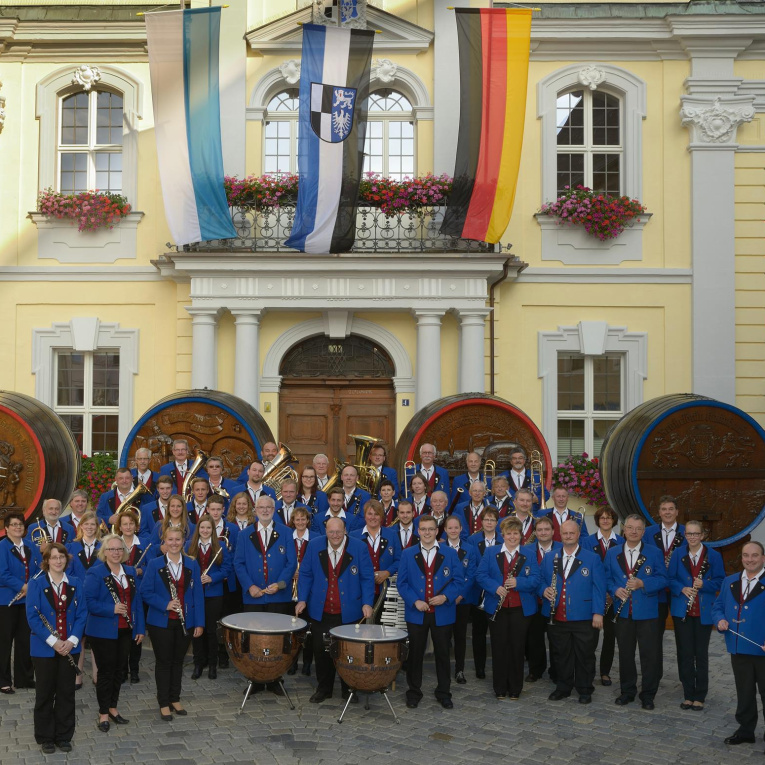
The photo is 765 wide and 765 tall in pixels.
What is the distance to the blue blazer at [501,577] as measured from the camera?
7902mm

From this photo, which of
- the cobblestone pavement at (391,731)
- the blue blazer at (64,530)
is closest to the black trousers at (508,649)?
the cobblestone pavement at (391,731)

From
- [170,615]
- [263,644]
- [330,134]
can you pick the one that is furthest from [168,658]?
[330,134]

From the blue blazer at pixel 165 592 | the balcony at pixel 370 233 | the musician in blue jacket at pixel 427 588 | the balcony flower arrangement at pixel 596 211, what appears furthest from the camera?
the balcony flower arrangement at pixel 596 211

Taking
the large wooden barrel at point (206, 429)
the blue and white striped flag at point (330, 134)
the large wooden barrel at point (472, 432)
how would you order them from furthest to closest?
the blue and white striped flag at point (330, 134) < the large wooden barrel at point (206, 429) < the large wooden barrel at point (472, 432)

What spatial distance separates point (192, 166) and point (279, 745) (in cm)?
883

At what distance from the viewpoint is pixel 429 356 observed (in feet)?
46.9

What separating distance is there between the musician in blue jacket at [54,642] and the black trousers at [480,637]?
358cm

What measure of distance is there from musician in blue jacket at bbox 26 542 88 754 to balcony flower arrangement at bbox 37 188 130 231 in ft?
29.8

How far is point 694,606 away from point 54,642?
5.01m

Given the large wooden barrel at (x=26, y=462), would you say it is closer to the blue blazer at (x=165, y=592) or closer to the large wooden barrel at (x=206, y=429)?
the large wooden barrel at (x=206, y=429)

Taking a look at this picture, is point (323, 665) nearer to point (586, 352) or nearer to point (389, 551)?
point (389, 551)

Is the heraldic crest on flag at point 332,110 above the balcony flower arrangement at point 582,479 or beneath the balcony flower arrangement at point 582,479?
above

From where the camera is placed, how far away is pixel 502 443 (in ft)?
36.6

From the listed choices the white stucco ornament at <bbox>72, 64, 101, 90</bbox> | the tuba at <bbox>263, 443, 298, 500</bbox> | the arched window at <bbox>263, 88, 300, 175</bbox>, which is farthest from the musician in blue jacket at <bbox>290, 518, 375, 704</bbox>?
the white stucco ornament at <bbox>72, 64, 101, 90</bbox>
